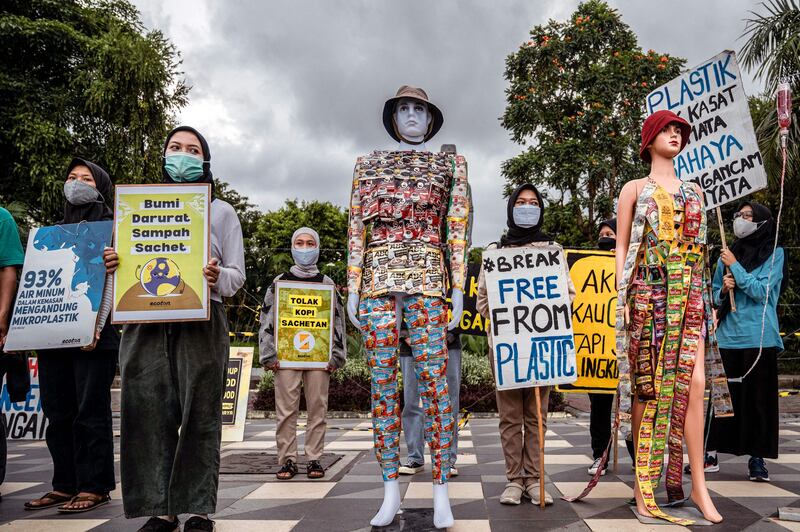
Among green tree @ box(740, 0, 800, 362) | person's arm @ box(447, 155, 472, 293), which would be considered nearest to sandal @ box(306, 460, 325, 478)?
person's arm @ box(447, 155, 472, 293)

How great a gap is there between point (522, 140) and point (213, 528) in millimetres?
19321

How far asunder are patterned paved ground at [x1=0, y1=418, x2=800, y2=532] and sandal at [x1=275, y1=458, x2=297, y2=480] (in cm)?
8

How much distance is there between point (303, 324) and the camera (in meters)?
5.52

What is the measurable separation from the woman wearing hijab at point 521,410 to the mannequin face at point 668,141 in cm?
85

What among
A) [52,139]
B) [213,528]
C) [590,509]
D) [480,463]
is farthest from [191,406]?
[52,139]

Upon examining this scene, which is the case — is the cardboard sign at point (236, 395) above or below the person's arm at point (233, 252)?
below

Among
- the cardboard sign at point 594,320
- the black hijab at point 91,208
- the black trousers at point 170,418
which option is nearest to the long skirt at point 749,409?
the cardboard sign at point 594,320

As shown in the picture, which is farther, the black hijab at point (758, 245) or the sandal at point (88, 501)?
the black hijab at point (758, 245)

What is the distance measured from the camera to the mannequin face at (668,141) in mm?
3598

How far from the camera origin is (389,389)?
10.4ft

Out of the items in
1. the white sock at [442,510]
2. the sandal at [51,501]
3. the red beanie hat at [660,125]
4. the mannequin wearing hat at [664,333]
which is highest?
the red beanie hat at [660,125]

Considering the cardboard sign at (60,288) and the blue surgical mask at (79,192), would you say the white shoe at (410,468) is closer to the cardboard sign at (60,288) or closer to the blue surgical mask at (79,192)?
the cardboard sign at (60,288)

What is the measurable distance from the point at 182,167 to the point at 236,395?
4801 millimetres

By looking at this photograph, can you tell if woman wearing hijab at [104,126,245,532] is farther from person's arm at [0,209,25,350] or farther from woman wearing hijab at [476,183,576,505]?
woman wearing hijab at [476,183,576,505]
